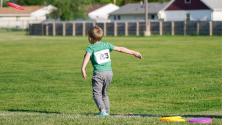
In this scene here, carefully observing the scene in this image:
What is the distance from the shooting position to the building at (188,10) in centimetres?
10381

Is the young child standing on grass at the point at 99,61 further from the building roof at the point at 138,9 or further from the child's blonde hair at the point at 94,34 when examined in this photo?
the building roof at the point at 138,9

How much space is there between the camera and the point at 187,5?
106 meters

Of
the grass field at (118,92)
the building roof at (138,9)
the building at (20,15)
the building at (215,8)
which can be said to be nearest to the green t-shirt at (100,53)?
the grass field at (118,92)

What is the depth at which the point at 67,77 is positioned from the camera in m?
25.2

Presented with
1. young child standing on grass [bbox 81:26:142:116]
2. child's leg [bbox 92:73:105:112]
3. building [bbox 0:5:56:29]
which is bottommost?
building [bbox 0:5:56:29]

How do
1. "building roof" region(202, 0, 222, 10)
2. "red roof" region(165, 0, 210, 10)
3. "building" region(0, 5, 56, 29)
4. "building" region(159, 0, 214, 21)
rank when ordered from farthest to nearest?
1. "building" region(0, 5, 56, 29)
2. "red roof" region(165, 0, 210, 10)
3. "building" region(159, 0, 214, 21)
4. "building roof" region(202, 0, 222, 10)

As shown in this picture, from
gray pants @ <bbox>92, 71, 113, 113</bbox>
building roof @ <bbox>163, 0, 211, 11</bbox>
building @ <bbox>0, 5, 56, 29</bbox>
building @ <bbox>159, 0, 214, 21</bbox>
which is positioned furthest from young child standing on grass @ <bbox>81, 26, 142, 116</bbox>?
building @ <bbox>0, 5, 56, 29</bbox>

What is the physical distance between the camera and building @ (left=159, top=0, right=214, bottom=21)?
4087 inches

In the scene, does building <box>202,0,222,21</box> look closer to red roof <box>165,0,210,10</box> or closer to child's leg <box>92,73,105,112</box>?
red roof <box>165,0,210,10</box>

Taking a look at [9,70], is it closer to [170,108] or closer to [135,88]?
[135,88]

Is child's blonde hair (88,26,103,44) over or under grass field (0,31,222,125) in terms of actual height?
over

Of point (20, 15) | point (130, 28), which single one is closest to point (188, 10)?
point (130, 28)

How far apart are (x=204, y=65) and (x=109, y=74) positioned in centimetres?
1750

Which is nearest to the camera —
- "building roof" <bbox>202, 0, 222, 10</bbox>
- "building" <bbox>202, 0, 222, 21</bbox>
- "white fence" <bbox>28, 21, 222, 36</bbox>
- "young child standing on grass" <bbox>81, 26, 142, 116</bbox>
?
"young child standing on grass" <bbox>81, 26, 142, 116</bbox>
